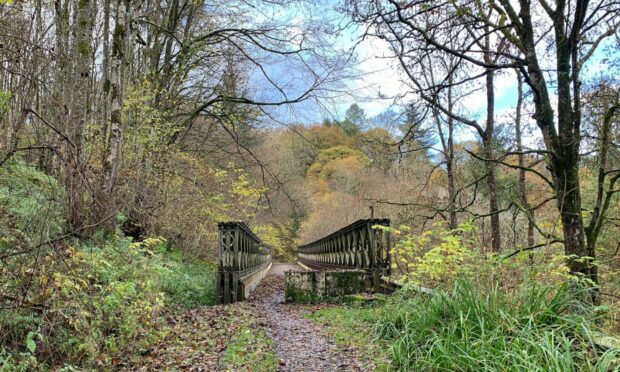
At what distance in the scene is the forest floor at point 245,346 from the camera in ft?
14.6

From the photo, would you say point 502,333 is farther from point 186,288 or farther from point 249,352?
point 186,288

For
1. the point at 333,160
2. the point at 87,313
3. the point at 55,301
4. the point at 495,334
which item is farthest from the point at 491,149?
the point at 333,160

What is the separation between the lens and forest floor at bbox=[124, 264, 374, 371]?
4.45 m

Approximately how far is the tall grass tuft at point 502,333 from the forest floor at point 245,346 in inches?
27.6

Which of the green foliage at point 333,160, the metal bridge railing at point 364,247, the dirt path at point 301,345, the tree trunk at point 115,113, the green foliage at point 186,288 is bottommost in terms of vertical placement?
the dirt path at point 301,345

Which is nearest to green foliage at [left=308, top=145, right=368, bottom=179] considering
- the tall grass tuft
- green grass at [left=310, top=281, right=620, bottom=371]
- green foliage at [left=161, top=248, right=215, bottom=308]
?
green foliage at [left=161, top=248, right=215, bottom=308]

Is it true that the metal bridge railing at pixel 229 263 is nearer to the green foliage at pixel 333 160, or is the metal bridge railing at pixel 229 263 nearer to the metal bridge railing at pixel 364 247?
the metal bridge railing at pixel 364 247

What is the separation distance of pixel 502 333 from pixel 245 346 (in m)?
2.99

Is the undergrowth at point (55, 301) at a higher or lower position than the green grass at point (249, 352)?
higher

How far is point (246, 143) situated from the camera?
57.8 ft

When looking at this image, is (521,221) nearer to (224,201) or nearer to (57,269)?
(224,201)

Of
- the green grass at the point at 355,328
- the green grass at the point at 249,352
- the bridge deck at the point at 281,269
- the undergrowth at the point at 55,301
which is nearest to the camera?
the undergrowth at the point at 55,301

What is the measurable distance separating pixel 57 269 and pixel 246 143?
45.1ft

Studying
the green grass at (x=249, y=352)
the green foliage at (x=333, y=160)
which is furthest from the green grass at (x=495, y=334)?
the green foliage at (x=333, y=160)
